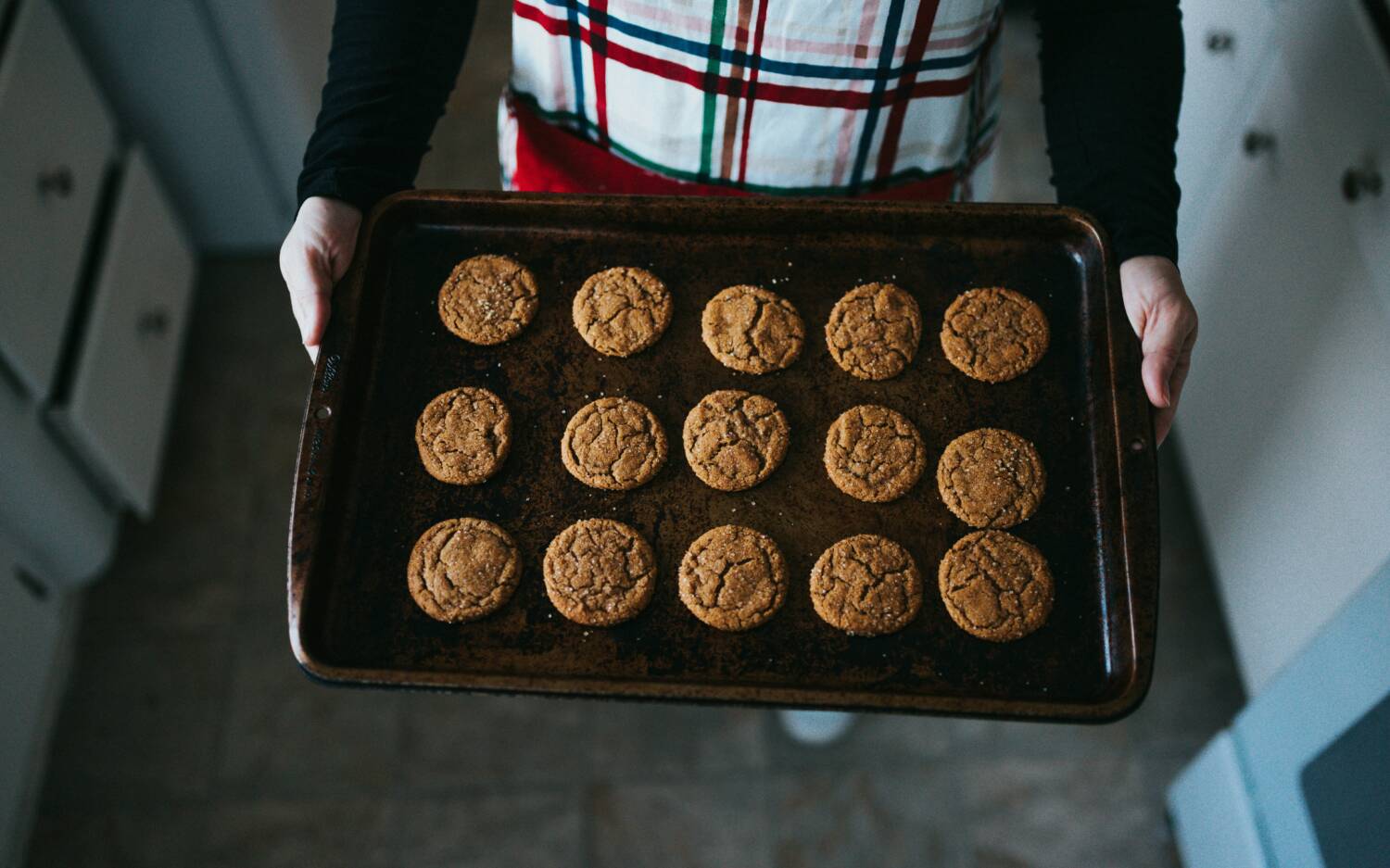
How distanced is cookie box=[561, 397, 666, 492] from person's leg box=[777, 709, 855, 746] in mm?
624

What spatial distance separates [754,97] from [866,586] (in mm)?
565

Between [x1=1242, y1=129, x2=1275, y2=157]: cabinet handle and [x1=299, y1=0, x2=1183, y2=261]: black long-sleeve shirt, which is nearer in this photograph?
[x1=299, y1=0, x2=1183, y2=261]: black long-sleeve shirt

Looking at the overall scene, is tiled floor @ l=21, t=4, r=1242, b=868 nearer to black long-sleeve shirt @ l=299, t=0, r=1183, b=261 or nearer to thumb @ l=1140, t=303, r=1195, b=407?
thumb @ l=1140, t=303, r=1195, b=407

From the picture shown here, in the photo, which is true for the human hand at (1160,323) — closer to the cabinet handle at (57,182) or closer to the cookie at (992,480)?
the cookie at (992,480)

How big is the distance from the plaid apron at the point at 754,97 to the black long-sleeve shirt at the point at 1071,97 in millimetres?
94

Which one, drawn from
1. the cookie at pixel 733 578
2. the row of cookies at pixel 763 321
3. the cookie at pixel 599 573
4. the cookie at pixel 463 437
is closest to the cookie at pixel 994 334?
the row of cookies at pixel 763 321

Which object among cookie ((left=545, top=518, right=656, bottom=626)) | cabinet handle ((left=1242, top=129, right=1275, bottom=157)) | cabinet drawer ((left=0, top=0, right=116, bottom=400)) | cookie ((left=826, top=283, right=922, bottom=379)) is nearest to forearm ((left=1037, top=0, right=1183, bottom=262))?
cookie ((left=826, top=283, right=922, bottom=379))

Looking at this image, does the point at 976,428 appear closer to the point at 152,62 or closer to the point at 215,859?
the point at 215,859

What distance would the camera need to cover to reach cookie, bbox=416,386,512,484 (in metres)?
1.15

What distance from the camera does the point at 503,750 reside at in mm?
1796

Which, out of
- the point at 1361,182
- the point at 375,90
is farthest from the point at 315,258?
the point at 1361,182

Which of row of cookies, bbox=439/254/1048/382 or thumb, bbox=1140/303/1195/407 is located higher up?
thumb, bbox=1140/303/1195/407

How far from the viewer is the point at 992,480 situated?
114cm

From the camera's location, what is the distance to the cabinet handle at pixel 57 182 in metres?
1.65
